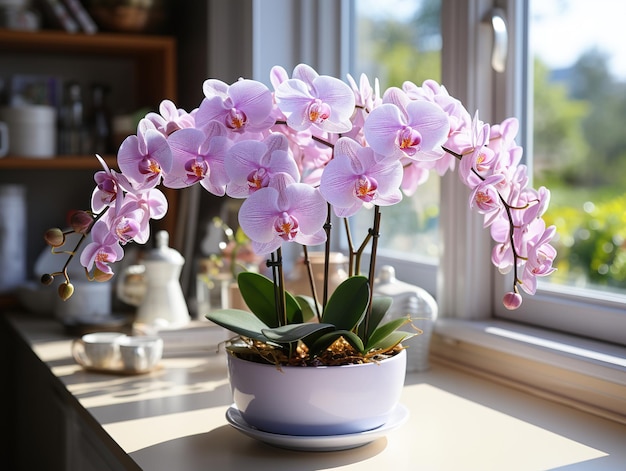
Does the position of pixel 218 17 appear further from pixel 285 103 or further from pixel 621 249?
pixel 285 103

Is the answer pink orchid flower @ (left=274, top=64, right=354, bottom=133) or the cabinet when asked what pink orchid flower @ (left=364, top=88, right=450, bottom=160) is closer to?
pink orchid flower @ (left=274, top=64, right=354, bottom=133)

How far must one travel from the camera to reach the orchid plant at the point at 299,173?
884mm

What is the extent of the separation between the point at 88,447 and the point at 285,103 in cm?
79

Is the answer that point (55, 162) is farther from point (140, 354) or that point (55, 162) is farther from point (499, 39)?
point (499, 39)

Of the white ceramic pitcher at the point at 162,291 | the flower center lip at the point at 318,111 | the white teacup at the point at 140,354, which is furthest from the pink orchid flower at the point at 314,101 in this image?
the white ceramic pitcher at the point at 162,291

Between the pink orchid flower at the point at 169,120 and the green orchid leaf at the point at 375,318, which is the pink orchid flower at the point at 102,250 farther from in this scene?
the green orchid leaf at the point at 375,318

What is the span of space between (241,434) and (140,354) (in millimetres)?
456

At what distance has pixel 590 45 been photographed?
1.58 metres

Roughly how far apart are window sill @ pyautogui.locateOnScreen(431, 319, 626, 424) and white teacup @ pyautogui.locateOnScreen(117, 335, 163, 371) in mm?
523

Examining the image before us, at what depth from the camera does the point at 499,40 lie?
1484mm

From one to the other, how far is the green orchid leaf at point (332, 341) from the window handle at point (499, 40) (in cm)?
69

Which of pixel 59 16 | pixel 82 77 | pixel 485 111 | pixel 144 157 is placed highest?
pixel 59 16

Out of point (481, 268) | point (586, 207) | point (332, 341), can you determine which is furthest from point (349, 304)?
point (586, 207)

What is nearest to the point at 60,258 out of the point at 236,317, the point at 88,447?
the point at 88,447
